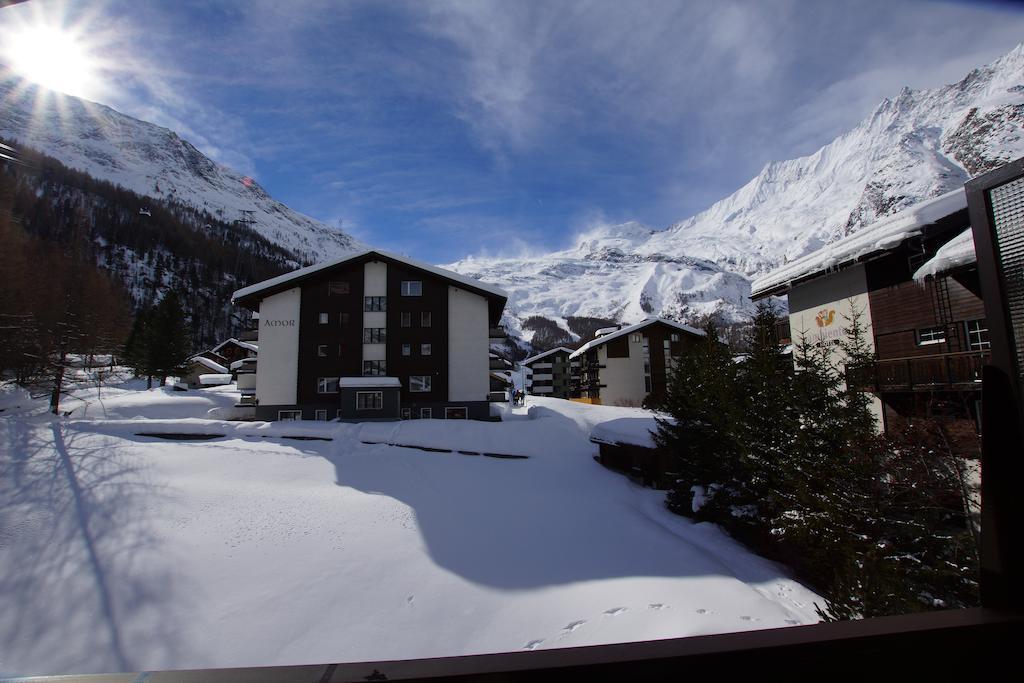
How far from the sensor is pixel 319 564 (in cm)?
941

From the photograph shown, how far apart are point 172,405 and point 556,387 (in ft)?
189

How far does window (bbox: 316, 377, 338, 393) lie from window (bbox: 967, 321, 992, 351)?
2984cm

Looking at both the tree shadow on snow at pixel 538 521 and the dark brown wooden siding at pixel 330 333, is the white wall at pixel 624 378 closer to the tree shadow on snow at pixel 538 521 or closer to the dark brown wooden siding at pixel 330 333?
the tree shadow on snow at pixel 538 521

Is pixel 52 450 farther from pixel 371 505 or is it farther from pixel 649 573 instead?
pixel 649 573

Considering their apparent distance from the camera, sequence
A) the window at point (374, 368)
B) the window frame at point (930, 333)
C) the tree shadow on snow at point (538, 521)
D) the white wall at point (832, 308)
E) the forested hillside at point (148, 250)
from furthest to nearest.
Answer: the forested hillside at point (148, 250) → the window at point (374, 368) → the white wall at point (832, 308) → the window frame at point (930, 333) → the tree shadow on snow at point (538, 521)

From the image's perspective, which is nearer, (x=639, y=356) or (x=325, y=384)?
(x=325, y=384)

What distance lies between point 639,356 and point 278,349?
3069cm

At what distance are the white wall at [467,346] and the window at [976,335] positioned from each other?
24.1 meters

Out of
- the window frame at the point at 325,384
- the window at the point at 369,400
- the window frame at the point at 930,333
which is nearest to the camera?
the window frame at the point at 930,333

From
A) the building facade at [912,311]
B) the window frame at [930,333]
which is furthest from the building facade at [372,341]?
the window frame at [930,333]

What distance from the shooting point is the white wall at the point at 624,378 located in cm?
4466

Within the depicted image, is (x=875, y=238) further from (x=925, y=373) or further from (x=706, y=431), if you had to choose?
(x=706, y=431)

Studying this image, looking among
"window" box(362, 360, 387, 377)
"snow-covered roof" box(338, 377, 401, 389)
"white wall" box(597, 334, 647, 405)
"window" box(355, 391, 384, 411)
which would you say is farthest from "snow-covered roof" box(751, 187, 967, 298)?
"white wall" box(597, 334, 647, 405)

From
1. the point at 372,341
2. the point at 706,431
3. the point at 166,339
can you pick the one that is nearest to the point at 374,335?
the point at 372,341
